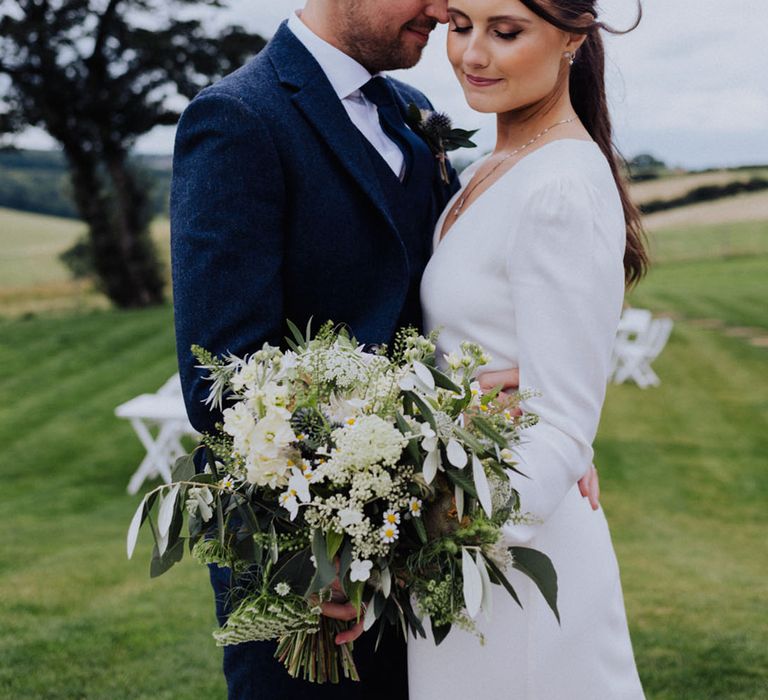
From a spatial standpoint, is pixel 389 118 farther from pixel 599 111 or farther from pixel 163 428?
pixel 163 428

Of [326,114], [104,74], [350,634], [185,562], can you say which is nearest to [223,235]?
[326,114]

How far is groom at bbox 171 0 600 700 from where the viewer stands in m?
2.25

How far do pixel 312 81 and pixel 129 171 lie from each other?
88.9ft

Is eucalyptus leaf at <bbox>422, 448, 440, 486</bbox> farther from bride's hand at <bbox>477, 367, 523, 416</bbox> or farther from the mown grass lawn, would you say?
the mown grass lawn

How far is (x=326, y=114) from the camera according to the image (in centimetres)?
248

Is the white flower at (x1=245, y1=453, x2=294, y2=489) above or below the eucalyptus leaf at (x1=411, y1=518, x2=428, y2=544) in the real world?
above

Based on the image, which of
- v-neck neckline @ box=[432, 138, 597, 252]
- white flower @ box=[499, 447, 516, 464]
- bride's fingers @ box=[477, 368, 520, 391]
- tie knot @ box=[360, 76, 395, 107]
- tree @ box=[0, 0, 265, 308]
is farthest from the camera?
tree @ box=[0, 0, 265, 308]

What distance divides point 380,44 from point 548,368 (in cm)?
111

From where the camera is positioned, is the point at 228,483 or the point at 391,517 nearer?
the point at 391,517

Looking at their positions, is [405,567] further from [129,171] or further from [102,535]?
[129,171]

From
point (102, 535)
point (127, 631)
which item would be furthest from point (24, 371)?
point (127, 631)

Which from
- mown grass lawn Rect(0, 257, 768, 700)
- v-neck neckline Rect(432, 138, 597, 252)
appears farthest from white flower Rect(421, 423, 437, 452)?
mown grass lawn Rect(0, 257, 768, 700)

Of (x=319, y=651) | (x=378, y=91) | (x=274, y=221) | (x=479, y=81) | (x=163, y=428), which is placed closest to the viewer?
(x=319, y=651)

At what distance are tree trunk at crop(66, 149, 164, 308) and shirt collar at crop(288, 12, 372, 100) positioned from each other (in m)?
25.8
